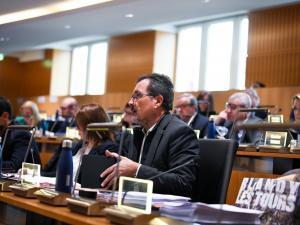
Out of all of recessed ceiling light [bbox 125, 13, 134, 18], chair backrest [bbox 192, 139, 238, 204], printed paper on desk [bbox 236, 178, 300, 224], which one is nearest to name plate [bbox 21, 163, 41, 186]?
chair backrest [bbox 192, 139, 238, 204]

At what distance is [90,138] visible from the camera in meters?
2.86

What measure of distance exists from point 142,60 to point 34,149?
8.66 meters

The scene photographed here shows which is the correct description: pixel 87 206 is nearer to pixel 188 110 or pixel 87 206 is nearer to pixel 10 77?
pixel 188 110

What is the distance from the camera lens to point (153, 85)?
7.55 ft

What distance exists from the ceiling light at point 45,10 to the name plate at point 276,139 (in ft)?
14.7

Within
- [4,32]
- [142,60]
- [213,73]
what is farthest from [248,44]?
[4,32]

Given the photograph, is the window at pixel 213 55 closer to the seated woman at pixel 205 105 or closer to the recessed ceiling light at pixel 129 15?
the recessed ceiling light at pixel 129 15

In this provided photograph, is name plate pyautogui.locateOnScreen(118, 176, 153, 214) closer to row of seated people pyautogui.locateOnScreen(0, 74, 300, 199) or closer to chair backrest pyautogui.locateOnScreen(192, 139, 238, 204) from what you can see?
row of seated people pyautogui.locateOnScreen(0, 74, 300, 199)

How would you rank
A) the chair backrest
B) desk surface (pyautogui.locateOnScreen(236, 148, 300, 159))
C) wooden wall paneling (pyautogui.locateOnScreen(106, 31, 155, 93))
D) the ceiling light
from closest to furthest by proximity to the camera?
the chair backrest
desk surface (pyautogui.locateOnScreen(236, 148, 300, 159))
the ceiling light
wooden wall paneling (pyautogui.locateOnScreen(106, 31, 155, 93))

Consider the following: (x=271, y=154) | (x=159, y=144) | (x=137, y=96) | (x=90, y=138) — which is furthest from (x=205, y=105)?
(x=159, y=144)

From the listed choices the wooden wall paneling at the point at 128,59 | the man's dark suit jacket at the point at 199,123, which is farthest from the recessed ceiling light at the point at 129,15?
the man's dark suit jacket at the point at 199,123

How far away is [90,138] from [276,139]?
1.73m

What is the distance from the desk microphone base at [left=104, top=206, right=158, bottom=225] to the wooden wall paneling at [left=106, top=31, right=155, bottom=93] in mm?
10175

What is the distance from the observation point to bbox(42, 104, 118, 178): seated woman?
8.89 feet
